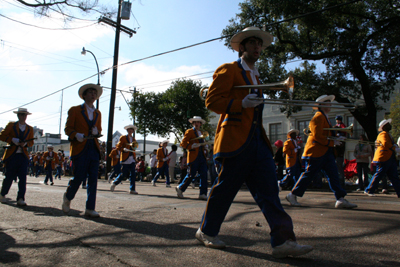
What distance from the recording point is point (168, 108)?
3434 centimetres

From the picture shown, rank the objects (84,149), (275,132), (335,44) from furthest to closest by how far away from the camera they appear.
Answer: (275,132)
(335,44)
(84,149)

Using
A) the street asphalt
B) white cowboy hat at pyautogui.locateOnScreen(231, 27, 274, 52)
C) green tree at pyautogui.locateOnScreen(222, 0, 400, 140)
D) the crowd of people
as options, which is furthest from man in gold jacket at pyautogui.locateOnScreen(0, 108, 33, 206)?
green tree at pyautogui.locateOnScreen(222, 0, 400, 140)

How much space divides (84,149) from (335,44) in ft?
53.1

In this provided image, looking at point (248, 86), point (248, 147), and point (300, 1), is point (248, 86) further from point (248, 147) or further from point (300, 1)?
point (300, 1)

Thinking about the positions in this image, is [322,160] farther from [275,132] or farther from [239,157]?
[275,132]

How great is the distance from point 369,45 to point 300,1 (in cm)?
531

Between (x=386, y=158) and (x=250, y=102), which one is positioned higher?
(x=250, y=102)

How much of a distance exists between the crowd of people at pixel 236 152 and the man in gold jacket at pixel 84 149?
15 mm

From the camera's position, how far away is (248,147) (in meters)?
3.18

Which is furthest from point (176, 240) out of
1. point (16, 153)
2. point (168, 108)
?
point (168, 108)

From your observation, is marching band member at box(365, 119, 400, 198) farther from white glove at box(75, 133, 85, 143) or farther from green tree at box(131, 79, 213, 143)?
green tree at box(131, 79, 213, 143)

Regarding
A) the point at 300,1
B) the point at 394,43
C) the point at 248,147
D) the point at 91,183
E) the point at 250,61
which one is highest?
the point at 300,1

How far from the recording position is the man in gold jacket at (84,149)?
5.32 m

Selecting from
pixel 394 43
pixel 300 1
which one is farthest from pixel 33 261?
pixel 394 43
